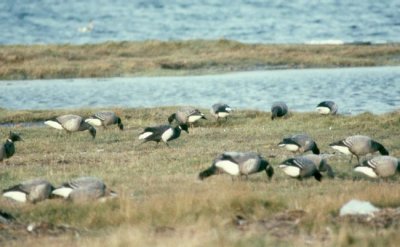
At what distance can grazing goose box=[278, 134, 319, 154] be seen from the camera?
19562 mm

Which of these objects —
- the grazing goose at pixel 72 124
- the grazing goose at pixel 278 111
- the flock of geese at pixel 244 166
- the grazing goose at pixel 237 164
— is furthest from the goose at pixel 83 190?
the grazing goose at pixel 278 111

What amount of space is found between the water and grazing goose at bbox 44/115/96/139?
9873 mm

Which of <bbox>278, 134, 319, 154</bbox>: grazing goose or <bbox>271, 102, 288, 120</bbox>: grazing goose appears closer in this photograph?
<bbox>278, 134, 319, 154</bbox>: grazing goose

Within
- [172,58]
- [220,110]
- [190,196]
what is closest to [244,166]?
[190,196]

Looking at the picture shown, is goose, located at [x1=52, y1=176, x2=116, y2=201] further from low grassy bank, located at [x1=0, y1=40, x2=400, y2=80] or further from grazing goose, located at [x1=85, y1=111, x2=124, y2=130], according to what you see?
low grassy bank, located at [x1=0, y1=40, x2=400, y2=80]

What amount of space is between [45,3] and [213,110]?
3639 inches

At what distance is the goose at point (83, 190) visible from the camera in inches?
588

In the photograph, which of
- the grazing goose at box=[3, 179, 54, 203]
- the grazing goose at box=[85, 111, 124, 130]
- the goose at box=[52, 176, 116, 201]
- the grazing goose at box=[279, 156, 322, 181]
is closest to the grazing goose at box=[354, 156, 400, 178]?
the grazing goose at box=[279, 156, 322, 181]

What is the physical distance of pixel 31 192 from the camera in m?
15.0

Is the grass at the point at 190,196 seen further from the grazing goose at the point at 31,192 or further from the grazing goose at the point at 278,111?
the grazing goose at the point at 278,111

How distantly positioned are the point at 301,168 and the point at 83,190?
3.76 meters

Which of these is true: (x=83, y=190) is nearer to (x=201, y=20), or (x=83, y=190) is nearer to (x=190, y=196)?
(x=190, y=196)

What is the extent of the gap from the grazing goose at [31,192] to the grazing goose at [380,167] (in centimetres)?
529

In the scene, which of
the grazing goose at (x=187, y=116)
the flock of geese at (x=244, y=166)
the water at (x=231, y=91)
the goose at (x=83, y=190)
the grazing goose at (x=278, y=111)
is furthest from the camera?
the water at (x=231, y=91)
